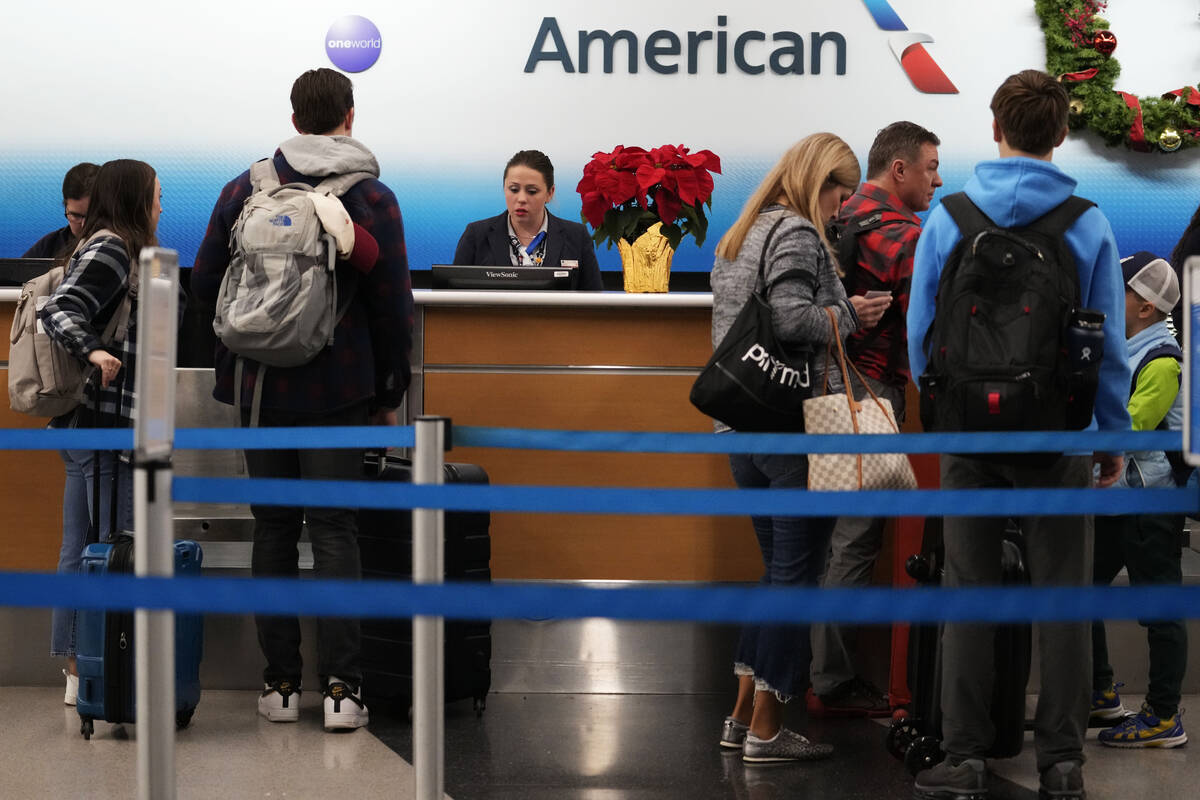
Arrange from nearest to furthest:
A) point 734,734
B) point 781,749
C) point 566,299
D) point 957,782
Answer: point 957,782 < point 781,749 < point 734,734 < point 566,299

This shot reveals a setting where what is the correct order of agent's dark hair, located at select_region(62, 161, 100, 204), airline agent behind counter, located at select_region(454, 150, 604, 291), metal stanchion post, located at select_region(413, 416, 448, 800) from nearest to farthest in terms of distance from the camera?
metal stanchion post, located at select_region(413, 416, 448, 800)
agent's dark hair, located at select_region(62, 161, 100, 204)
airline agent behind counter, located at select_region(454, 150, 604, 291)

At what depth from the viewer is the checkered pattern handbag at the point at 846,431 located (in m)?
3.13

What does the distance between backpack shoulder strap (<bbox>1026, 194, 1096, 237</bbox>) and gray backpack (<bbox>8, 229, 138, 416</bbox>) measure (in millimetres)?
2441

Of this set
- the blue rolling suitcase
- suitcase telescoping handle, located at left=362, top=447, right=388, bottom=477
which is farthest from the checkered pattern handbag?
the blue rolling suitcase

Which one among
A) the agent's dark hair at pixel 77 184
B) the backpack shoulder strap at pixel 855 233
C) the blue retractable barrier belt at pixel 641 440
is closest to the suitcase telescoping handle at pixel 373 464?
the blue retractable barrier belt at pixel 641 440

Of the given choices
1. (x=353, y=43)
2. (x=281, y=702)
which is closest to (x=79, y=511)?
(x=281, y=702)

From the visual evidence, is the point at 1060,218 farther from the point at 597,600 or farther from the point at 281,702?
the point at 281,702

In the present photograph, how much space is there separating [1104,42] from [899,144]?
11.9 feet

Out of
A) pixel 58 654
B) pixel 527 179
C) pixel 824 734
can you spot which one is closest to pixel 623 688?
pixel 824 734

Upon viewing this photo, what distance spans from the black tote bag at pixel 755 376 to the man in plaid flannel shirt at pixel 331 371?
0.98m

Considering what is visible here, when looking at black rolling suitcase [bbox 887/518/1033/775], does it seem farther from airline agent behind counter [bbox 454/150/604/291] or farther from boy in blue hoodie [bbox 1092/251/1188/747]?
airline agent behind counter [bbox 454/150/604/291]

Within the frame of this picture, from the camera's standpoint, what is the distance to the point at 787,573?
319cm

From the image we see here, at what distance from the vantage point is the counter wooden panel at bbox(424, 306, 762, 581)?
4059 mm

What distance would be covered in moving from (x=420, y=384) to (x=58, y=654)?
4.28 feet
